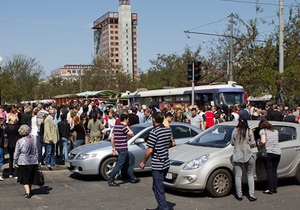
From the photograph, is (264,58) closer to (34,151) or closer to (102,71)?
(34,151)

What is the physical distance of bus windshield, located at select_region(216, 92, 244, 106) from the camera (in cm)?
2597

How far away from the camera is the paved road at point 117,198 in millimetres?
8086

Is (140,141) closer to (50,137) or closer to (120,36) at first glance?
(50,137)

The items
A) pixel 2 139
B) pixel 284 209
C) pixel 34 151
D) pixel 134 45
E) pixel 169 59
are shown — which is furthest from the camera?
pixel 134 45

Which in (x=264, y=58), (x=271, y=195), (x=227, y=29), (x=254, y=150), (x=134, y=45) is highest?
(x=134, y=45)

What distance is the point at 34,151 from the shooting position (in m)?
8.80

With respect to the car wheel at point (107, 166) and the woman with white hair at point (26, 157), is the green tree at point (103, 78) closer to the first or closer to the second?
the car wheel at point (107, 166)

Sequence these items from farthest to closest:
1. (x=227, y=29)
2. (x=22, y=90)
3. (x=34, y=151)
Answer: (x=22, y=90) → (x=227, y=29) → (x=34, y=151)

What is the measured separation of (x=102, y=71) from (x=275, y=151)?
5376cm

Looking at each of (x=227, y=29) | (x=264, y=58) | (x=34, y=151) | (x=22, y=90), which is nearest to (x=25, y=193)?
(x=34, y=151)

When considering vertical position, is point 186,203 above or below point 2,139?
below

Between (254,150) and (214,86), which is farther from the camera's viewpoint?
(214,86)

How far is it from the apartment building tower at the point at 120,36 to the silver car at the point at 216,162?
136 meters

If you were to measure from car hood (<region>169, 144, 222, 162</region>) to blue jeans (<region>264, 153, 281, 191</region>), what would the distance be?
3.49 ft
